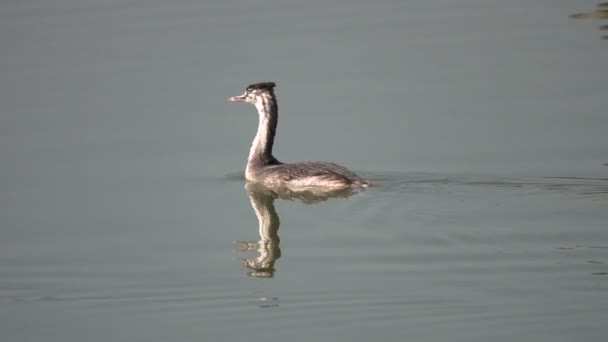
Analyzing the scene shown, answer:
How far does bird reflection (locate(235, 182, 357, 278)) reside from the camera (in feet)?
40.1

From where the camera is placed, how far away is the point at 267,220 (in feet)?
46.5

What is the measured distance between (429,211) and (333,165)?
181 centimetres

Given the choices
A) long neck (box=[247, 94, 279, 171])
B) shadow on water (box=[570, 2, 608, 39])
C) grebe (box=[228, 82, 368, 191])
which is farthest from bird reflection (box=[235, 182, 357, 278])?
shadow on water (box=[570, 2, 608, 39])

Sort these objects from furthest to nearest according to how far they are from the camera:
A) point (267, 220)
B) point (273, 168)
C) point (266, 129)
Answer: point (266, 129)
point (273, 168)
point (267, 220)

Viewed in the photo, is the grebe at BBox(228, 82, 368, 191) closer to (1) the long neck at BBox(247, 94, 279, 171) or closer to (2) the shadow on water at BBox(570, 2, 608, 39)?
(1) the long neck at BBox(247, 94, 279, 171)

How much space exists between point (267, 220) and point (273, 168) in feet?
5.49

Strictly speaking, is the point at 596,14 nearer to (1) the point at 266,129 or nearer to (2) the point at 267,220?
(1) the point at 266,129

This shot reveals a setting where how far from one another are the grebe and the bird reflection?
0.31ft

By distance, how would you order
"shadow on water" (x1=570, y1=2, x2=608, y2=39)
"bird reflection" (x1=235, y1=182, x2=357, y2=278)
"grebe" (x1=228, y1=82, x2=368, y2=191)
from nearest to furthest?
"bird reflection" (x1=235, y1=182, x2=357, y2=278), "grebe" (x1=228, y1=82, x2=368, y2=191), "shadow on water" (x1=570, y1=2, x2=608, y2=39)

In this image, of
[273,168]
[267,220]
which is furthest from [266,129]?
[267,220]

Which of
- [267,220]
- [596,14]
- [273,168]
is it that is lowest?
[267,220]

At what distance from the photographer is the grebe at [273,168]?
14.6m

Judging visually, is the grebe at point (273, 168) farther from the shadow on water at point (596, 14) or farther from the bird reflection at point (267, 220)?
the shadow on water at point (596, 14)

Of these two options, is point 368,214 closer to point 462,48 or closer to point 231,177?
point 231,177
